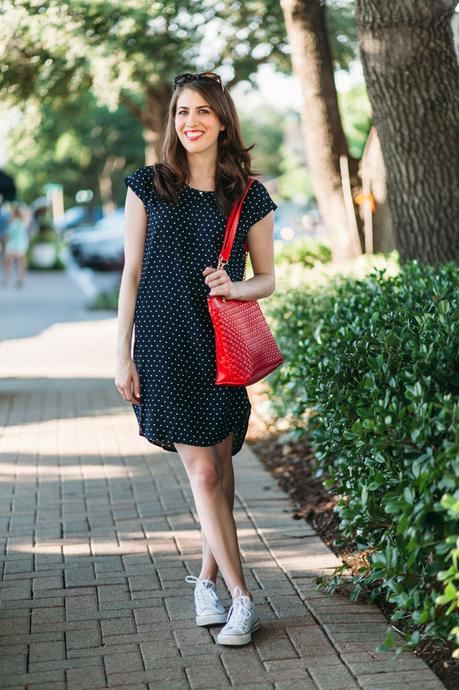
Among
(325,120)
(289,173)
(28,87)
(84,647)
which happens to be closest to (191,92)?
(84,647)

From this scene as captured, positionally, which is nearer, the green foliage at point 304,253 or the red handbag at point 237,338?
the red handbag at point 237,338

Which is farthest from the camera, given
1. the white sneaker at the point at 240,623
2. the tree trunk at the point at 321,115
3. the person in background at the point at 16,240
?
the person in background at the point at 16,240

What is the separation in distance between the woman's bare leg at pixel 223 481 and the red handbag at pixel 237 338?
0.32m

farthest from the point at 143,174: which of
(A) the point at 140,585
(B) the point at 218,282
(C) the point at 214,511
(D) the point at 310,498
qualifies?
(D) the point at 310,498

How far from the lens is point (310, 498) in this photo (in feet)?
20.0

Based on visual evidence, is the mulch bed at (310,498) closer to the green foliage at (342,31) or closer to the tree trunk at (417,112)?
the tree trunk at (417,112)

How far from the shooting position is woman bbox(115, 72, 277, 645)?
3912 millimetres

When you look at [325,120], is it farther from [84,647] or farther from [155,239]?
[84,647]

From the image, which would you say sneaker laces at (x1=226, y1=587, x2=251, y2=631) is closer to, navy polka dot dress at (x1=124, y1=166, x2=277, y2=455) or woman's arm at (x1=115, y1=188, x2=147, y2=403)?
navy polka dot dress at (x1=124, y1=166, x2=277, y2=455)

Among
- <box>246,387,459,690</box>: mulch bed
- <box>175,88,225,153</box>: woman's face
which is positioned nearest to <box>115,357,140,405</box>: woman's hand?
<box>175,88,225,153</box>: woman's face

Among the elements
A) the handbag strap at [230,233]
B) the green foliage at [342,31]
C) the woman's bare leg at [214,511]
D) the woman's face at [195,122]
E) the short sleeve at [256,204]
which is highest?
the green foliage at [342,31]

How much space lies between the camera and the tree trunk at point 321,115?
9508 millimetres

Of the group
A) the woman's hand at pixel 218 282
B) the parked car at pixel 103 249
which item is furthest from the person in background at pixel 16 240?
the woman's hand at pixel 218 282

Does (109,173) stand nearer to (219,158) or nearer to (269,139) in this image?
(269,139)
